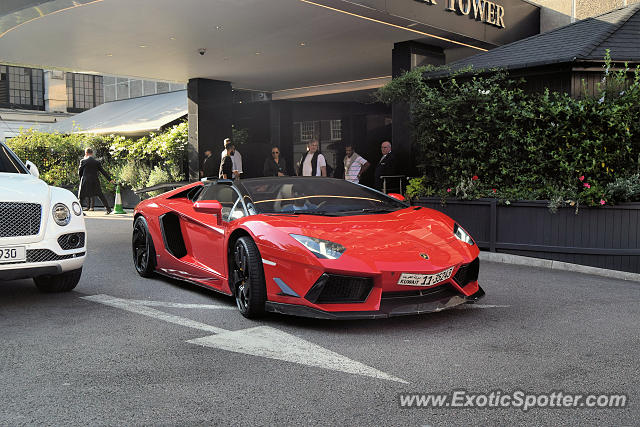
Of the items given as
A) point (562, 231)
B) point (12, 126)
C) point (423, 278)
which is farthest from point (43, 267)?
point (12, 126)

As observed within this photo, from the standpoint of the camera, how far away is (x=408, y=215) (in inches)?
238

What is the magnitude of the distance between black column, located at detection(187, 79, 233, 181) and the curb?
12.5 metres

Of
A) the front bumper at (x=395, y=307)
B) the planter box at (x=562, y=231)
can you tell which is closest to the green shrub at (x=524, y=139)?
the planter box at (x=562, y=231)

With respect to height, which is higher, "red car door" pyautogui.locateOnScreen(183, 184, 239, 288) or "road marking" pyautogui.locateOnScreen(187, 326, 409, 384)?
"red car door" pyautogui.locateOnScreen(183, 184, 239, 288)

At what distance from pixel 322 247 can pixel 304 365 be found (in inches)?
41.6

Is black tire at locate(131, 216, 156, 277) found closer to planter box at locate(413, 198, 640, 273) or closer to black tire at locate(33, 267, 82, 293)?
black tire at locate(33, 267, 82, 293)

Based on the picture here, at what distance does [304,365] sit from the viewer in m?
4.28

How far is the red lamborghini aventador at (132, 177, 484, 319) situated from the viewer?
496 cm

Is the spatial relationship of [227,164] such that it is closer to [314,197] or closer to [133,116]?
[133,116]

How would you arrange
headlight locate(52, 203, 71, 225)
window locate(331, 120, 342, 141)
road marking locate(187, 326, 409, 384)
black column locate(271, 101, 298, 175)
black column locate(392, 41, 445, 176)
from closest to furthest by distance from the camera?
road marking locate(187, 326, 409, 384), headlight locate(52, 203, 71, 225), black column locate(392, 41, 445, 176), black column locate(271, 101, 298, 175), window locate(331, 120, 342, 141)

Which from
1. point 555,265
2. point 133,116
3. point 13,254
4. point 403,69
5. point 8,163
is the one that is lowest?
point 555,265

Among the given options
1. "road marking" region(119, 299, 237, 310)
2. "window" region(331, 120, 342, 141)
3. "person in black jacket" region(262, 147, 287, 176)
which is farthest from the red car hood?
"window" region(331, 120, 342, 141)

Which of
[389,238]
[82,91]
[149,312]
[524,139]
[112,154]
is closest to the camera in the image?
[389,238]

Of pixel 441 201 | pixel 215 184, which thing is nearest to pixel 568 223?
pixel 441 201
